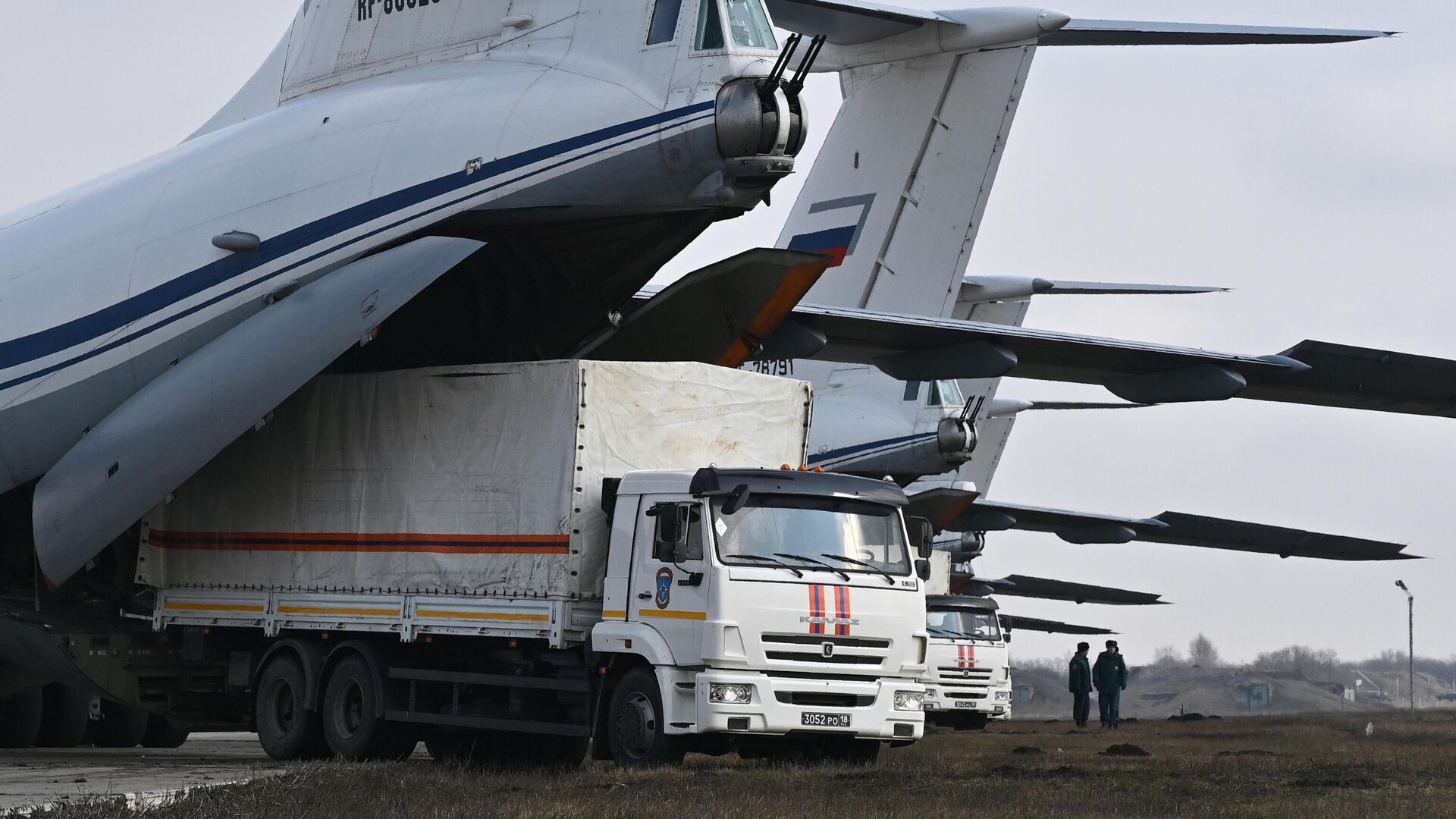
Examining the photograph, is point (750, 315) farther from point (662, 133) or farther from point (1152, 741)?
point (1152, 741)

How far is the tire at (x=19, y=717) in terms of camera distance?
18.8 metres

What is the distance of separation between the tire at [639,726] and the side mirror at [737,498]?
1.40m

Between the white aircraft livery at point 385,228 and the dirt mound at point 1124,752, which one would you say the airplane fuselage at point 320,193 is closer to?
the white aircraft livery at point 385,228

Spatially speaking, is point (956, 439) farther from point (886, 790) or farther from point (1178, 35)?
point (886, 790)

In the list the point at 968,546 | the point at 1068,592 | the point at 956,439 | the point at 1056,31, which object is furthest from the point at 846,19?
the point at 1068,592

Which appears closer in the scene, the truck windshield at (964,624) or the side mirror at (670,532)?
the side mirror at (670,532)

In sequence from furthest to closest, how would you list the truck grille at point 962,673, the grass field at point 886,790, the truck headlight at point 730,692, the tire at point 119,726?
the truck grille at point 962,673 < the tire at point 119,726 < the truck headlight at point 730,692 < the grass field at point 886,790

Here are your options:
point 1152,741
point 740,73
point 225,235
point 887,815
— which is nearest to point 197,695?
point 225,235

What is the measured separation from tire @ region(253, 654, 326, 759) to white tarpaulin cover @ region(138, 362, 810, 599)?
0.80m

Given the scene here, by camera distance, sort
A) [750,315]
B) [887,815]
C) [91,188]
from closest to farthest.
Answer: [887,815] < [750,315] < [91,188]

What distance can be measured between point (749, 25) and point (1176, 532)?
103ft

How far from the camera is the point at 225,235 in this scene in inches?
602

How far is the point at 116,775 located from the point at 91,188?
22.8 feet

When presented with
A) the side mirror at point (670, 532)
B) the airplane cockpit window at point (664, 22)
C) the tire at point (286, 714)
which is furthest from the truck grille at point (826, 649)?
the airplane cockpit window at point (664, 22)
